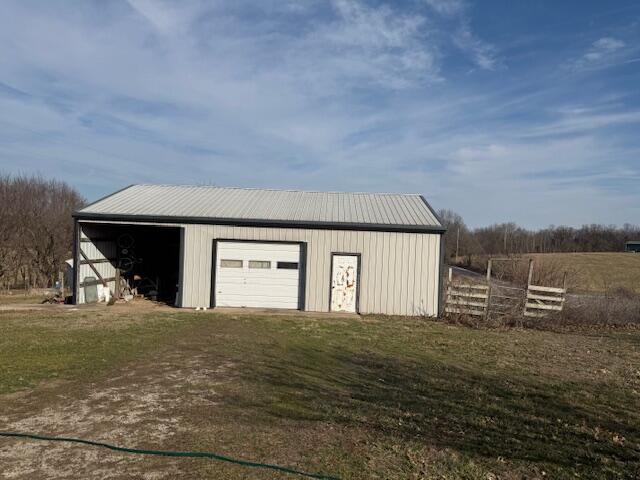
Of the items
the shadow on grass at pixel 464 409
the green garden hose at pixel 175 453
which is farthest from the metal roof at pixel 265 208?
the green garden hose at pixel 175 453

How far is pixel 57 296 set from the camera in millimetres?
18453

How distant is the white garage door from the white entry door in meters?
1.30

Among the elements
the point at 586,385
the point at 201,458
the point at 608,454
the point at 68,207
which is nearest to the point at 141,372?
the point at 201,458

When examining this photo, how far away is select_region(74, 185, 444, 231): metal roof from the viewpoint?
16.6m

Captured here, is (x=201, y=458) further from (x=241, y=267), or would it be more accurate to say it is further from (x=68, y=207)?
(x=68, y=207)

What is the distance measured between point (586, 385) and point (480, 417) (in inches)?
124

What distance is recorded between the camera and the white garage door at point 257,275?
1673 centimetres

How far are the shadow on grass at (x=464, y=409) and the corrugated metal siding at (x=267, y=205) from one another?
8917 mm

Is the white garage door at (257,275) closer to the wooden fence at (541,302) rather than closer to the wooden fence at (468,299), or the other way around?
the wooden fence at (468,299)

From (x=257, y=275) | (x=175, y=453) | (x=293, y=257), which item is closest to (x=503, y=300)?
(x=293, y=257)

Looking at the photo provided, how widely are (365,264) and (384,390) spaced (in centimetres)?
949

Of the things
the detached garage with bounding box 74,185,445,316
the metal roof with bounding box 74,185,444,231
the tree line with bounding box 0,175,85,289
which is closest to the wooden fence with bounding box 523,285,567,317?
the detached garage with bounding box 74,185,445,316

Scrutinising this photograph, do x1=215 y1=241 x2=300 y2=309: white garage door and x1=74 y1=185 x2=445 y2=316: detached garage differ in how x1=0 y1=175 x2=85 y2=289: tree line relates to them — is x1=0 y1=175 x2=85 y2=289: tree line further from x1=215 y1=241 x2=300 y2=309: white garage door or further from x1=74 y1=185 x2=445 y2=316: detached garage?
x1=215 y1=241 x2=300 y2=309: white garage door

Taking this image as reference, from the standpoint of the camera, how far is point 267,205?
61.6 feet
